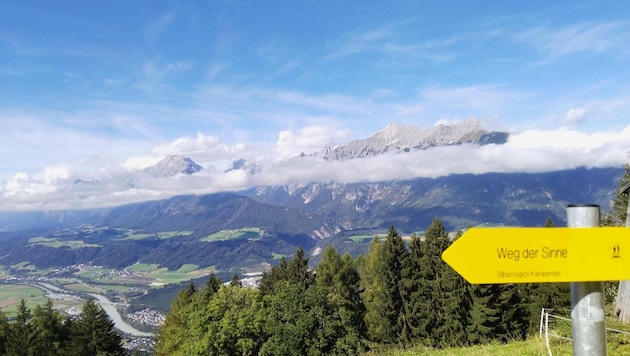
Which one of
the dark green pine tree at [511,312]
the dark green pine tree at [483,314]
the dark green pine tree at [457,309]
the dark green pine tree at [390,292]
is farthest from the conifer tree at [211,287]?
the dark green pine tree at [511,312]

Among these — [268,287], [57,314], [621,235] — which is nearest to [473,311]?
[268,287]

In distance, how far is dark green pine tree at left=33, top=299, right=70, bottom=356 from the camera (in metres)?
50.4

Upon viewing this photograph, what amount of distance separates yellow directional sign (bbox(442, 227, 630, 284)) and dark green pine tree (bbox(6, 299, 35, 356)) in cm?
5800

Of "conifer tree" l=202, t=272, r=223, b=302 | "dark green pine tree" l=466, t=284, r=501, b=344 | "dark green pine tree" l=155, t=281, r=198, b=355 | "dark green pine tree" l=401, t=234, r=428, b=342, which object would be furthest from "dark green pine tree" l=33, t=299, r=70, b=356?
"dark green pine tree" l=466, t=284, r=501, b=344

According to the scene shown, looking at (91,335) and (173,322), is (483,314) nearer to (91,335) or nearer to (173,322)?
(173,322)

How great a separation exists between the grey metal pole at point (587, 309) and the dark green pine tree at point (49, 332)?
59149 millimetres

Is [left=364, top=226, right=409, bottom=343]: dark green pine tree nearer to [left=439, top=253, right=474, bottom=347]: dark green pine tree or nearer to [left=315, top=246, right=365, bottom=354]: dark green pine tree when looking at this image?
[left=315, top=246, right=365, bottom=354]: dark green pine tree

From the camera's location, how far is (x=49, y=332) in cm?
5266

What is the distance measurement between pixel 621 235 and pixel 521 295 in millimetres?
44951

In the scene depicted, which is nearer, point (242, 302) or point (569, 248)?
point (569, 248)

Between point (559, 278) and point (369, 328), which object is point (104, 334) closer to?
point (369, 328)

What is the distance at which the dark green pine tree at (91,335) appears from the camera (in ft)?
168

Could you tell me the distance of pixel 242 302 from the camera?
42.1m

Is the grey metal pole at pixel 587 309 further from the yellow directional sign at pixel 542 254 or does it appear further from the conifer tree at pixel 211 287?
the conifer tree at pixel 211 287
